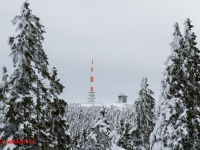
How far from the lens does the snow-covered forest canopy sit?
1327cm

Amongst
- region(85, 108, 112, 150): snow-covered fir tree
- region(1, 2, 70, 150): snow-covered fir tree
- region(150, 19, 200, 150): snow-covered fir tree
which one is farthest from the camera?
region(85, 108, 112, 150): snow-covered fir tree

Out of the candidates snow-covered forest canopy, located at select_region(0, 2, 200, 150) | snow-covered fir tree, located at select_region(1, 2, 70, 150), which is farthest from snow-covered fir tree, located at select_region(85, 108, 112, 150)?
snow-covered fir tree, located at select_region(1, 2, 70, 150)

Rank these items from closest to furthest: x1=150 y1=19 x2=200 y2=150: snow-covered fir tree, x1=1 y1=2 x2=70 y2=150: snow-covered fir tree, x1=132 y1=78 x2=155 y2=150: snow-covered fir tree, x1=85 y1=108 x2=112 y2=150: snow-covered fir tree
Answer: x1=1 y1=2 x2=70 y2=150: snow-covered fir tree
x1=150 y1=19 x2=200 y2=150: snow-covered fir tree
x1=85 y1=108 x2=112 y2=150: snow-covered fir tree
x1=132 y1=78 x2=155 y2=150: snow-covered fir tree

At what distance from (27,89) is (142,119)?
74.9 feet

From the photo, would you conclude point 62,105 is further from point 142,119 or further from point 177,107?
point 142,119

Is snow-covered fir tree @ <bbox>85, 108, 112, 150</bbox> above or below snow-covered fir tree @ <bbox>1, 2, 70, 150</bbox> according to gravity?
below

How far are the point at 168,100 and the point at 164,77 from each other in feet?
5.86

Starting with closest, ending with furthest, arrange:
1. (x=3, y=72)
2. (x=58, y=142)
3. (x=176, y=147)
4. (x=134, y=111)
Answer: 1. (x=176, y=147)
2. (x=58, y=142)
3. (x=3, y=72)
4. (x=134, y=111)

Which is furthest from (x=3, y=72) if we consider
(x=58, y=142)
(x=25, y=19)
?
(x=25, y=19)

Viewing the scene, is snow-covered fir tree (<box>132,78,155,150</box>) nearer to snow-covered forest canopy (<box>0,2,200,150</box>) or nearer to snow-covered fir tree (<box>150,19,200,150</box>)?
snow-covered forest canopy (<box>0,2,200,150</box>)

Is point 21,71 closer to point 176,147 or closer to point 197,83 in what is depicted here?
point 176,147

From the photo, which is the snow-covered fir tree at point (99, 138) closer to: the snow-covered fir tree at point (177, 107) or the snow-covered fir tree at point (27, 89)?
the snow-covered fir tree at point (177, 107)

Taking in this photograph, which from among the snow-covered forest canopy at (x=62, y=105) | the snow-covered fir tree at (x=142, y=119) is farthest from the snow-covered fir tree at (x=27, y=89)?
the snow-covered fir tree at (x=142, y=119)

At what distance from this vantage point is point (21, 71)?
1378 cm
